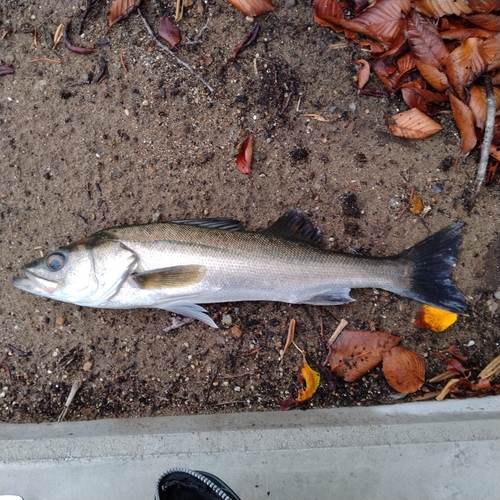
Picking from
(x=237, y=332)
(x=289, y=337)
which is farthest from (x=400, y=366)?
(x=237, y=332)

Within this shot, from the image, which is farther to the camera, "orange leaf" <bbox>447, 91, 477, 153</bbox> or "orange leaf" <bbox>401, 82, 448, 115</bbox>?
"orange leaf" <bbox>401, 82, 448, 115</bbox>

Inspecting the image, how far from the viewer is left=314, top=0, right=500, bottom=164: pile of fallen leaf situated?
344 centimetres

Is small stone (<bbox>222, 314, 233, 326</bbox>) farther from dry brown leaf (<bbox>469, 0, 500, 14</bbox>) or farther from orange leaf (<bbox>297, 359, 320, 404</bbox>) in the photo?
dry brown leaf (<bbox>469, 0, 500, 14</bbox>)

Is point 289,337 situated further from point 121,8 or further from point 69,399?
point 121,8

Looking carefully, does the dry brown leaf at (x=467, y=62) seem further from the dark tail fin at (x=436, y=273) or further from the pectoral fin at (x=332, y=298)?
the pectoral fin at (x=332, y=298)

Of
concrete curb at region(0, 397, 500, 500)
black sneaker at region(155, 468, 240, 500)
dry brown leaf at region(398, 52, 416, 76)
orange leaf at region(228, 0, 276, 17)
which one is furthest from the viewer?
orange leaf at region(228, 0, 276, 17)

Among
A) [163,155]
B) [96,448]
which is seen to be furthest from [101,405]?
[163,155]

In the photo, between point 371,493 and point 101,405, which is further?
point 101,405

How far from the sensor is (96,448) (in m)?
3.05

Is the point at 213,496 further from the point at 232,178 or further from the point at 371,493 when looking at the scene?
the point at 232,178

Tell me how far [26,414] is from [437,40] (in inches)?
186

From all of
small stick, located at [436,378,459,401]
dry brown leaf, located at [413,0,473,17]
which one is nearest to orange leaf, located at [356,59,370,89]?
dry brown leaf, located at [413,0,473,17]

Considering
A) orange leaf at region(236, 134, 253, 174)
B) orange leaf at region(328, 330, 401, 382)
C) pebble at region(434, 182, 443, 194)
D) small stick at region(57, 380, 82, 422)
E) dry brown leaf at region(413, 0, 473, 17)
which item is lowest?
small stick at region(57, 380, 82, 422)

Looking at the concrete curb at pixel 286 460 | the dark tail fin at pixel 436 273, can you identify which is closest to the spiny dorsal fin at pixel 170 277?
the concrete curb at pixel 286 460
